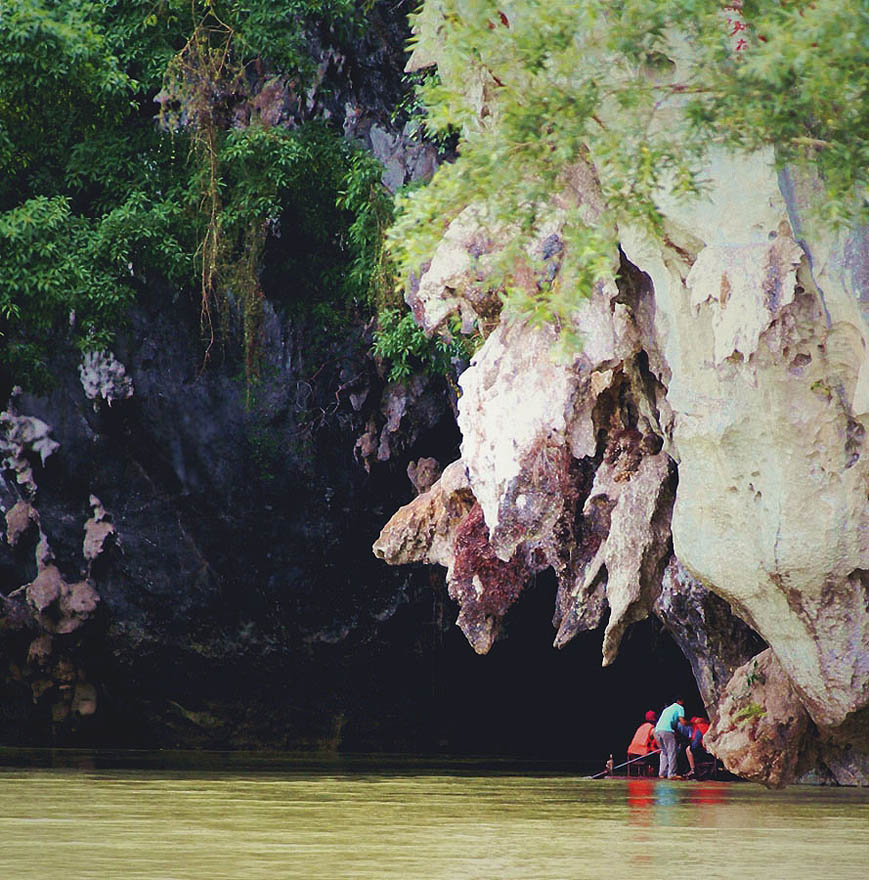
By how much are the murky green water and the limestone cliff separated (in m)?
1.16

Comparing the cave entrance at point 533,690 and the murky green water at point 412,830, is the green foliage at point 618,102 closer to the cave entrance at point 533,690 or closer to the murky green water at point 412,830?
the murky green water at point 412,830

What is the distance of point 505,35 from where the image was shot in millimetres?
7602

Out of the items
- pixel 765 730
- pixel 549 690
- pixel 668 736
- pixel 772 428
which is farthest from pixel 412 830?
pixel 549 690

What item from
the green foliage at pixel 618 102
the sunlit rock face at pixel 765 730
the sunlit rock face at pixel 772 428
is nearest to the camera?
the green foliage at pixel 618 102

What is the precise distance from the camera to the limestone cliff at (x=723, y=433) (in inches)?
447

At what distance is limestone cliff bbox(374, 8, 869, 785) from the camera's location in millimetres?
11352

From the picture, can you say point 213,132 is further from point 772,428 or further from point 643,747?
point 772,428

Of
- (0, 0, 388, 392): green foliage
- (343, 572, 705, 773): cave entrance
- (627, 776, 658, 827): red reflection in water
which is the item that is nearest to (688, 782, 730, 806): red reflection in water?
(627, 776, 658, 827): red reflection in water

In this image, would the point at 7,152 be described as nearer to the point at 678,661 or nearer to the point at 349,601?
the point at 349,601

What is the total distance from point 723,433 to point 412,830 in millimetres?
4150

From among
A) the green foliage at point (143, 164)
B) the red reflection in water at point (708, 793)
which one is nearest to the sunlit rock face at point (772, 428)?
the red reflection in water at point (708, 793)

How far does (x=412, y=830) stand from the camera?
8742mm

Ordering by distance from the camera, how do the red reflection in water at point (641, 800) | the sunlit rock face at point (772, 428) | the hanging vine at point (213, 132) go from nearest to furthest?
the red reflection in water at point (641, 800), the sunlit rock face at point (772, 428), the hanging vine at point (213, 132)

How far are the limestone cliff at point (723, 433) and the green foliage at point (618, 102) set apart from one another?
2471 millimetres
